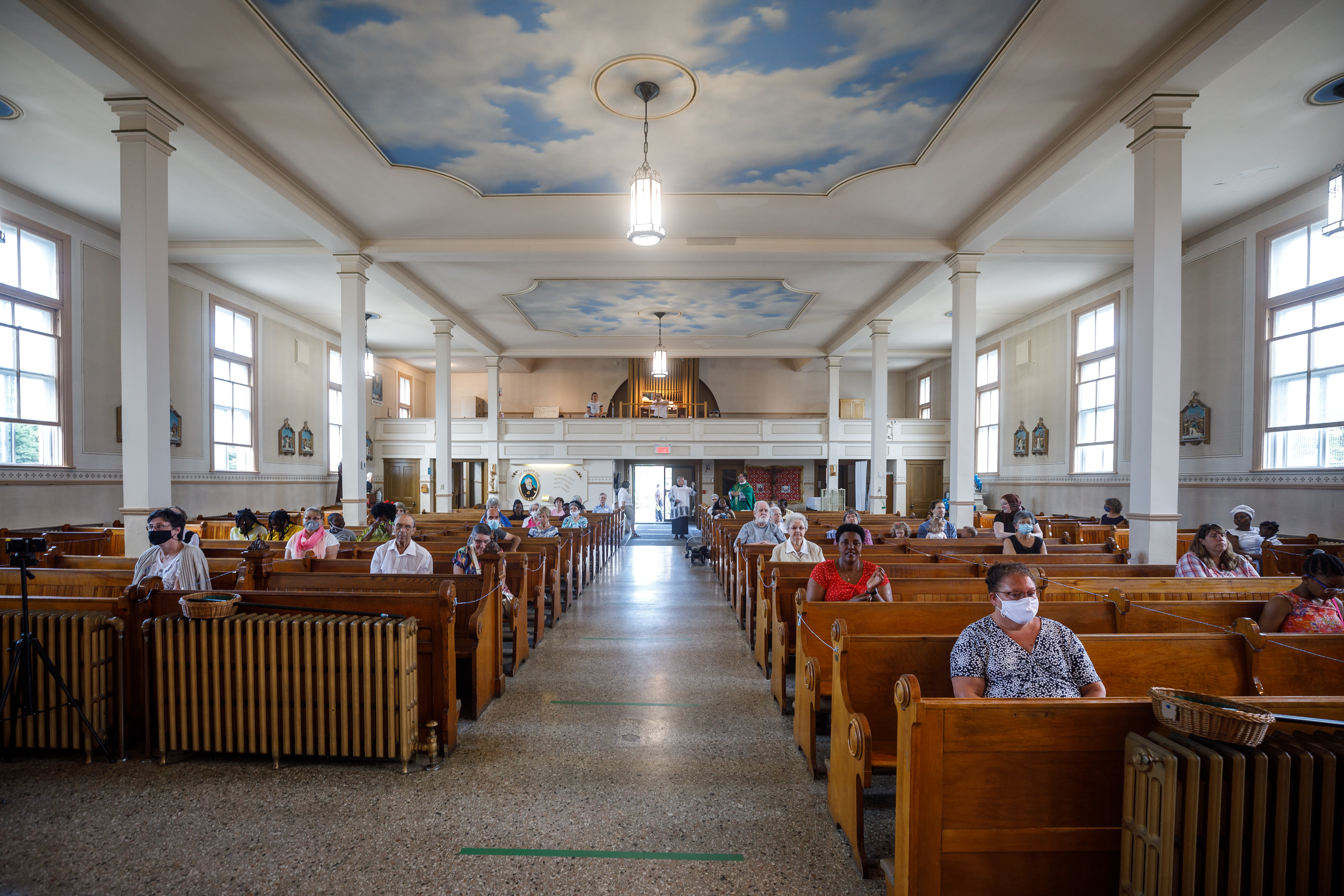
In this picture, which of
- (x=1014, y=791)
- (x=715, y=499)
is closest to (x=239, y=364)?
(x=715, y=499)

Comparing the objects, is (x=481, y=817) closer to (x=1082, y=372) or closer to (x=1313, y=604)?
(x=1313, y=604)

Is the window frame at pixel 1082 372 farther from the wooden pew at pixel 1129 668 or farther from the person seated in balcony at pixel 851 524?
the wooden pew at pixel 1129 668

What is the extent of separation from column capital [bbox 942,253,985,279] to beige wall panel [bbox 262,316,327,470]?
42.7ft

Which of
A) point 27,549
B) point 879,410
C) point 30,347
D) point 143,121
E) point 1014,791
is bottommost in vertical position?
point 1014,791

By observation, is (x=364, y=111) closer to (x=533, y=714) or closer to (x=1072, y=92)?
(x=533, y=714)

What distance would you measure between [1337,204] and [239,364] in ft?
52.1

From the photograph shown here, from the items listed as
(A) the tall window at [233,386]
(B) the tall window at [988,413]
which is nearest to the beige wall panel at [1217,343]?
(B) the tall window at [988,413]

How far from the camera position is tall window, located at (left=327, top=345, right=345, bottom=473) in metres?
15.7

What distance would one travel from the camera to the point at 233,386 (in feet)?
40.9

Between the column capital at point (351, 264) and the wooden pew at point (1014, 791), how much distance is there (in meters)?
9.41

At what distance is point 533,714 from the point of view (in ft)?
13.4

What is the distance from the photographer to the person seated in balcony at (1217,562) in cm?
471

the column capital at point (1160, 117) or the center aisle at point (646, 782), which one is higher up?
the column capital at point (1160, 117)

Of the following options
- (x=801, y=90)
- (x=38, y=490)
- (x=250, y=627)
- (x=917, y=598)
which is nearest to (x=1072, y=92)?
(x=801, y=90)
